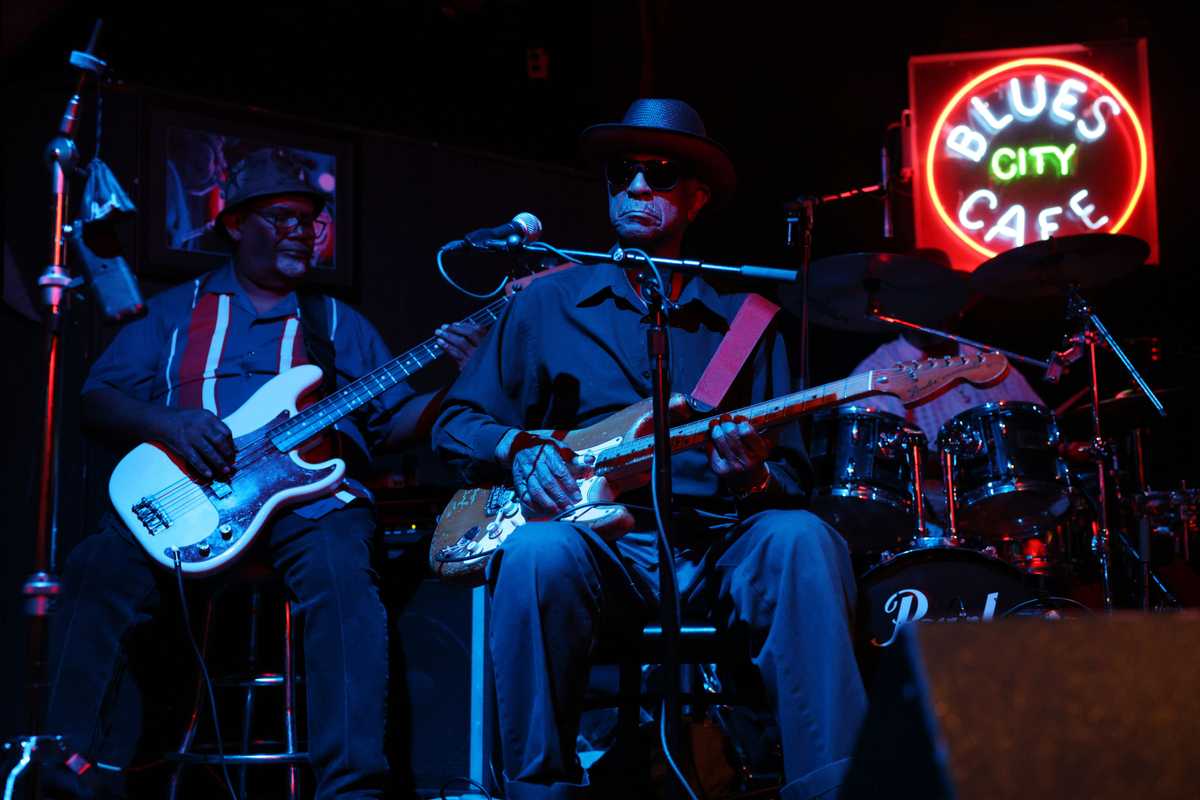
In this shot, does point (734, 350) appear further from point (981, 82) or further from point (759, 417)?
point (981, 82)

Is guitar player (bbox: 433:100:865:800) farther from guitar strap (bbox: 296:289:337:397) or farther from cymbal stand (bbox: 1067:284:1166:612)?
cymbal stand (bbox: 1067:284:1166:612)

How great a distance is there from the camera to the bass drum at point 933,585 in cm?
401

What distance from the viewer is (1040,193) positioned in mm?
6520

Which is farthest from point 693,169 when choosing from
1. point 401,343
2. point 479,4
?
point 479,4

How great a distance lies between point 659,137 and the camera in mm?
3764

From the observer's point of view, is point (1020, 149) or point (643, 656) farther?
point (1020, 149)

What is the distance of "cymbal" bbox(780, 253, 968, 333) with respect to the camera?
5332 millimetres

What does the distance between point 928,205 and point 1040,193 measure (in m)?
0.59

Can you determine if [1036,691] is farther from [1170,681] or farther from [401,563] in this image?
[401,563]

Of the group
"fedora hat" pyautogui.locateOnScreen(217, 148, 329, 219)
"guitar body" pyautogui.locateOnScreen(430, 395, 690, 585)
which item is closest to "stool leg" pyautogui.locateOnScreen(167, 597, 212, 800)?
"guitar body" pyautogui.locateOnScreen(430, 395, 690, 585)

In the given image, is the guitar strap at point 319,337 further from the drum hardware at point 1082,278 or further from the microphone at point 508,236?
the drum hardware at point 1082,278

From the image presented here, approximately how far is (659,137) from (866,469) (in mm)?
1675

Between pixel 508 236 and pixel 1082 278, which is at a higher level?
pixel 1082 278

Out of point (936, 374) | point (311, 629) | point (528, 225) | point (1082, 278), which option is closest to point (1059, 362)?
point (1082, 278)
